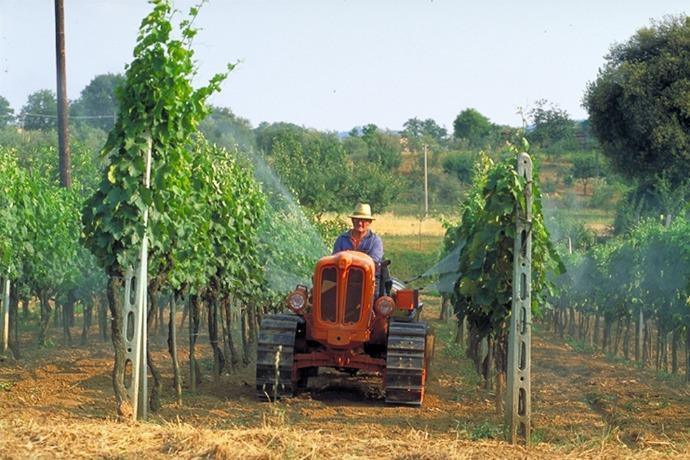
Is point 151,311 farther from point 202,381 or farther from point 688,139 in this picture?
point 688,139

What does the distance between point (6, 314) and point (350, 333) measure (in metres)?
8.08

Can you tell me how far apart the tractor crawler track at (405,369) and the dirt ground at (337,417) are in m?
0.19

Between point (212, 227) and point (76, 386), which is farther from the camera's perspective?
point (212, 227)

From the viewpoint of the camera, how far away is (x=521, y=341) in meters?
11.5

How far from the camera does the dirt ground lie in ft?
30.5

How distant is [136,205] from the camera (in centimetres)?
1202

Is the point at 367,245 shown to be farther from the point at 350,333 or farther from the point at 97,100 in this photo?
the point at 97,100

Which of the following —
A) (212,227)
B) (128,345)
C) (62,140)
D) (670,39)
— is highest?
(670,39)

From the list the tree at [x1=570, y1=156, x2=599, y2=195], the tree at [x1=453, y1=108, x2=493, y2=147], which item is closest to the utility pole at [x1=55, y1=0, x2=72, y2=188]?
the tree at [x1=570, y1=156, x2=599, y2=195]

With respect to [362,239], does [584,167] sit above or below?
above

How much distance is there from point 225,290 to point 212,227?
1.43m

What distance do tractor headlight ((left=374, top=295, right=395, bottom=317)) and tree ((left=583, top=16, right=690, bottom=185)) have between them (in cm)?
2243

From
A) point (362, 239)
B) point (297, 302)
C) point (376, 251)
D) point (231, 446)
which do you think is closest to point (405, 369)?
point (376, 251)

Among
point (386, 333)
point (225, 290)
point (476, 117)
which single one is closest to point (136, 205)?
point (386, 333)
